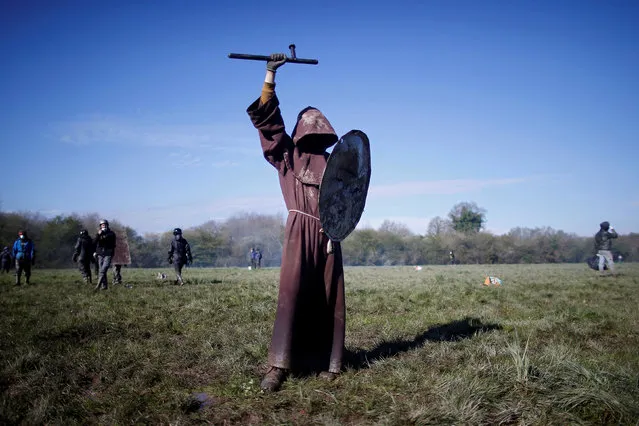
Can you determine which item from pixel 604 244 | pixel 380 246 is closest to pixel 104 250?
pixel 604 244

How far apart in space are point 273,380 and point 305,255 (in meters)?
1.21

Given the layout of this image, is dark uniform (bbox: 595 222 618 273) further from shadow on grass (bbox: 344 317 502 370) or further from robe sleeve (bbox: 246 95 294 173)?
robe sleeve (bbox: 246 95 294 173)

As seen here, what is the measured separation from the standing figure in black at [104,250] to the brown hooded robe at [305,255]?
11286 millimetres

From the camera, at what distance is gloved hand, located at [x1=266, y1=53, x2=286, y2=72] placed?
13.7 feet

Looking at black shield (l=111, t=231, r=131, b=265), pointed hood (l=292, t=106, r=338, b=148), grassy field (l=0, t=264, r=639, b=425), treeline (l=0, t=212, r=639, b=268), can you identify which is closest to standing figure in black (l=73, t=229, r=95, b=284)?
black shield (l=111, t=231, r=131, b=265)

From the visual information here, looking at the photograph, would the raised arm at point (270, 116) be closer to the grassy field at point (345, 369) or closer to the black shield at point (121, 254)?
the grassy field at point (345, 369)

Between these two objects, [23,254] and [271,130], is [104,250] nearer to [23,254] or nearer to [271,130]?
[23,254]

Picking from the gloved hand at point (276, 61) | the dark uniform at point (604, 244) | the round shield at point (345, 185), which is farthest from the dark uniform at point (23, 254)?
the dark uniform at point (604, 244)

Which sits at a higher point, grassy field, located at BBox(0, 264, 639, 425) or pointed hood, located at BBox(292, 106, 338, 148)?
pointed hood, located at BBox(292, 106, 338, 148)

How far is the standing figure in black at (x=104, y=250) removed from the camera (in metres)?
13.5

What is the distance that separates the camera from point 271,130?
4.24 metres

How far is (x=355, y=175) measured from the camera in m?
4.52

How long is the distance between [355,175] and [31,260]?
16.8 m

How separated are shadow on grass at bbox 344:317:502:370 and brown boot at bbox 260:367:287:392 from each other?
0.76 metres
